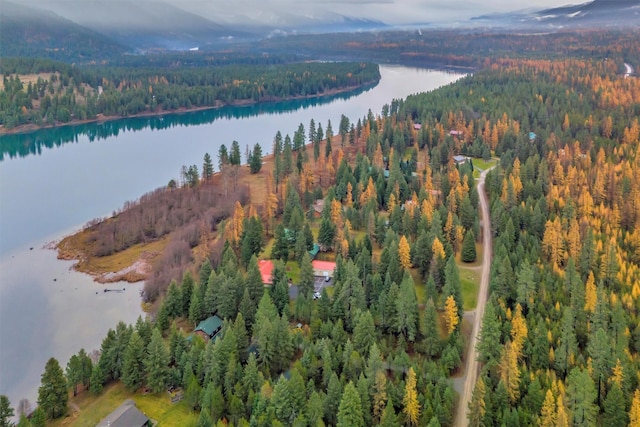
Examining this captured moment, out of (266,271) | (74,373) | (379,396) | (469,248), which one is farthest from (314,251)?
(74,373)

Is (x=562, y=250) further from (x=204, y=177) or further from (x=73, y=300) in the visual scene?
(x=204, y=177)

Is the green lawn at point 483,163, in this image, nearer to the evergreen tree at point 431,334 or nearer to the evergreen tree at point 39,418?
the evergreen tree at point 431,334

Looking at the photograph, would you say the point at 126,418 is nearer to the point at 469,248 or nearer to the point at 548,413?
the point at 548,413

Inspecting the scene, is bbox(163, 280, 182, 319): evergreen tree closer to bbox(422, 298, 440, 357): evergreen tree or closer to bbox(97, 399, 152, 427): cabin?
bbox(97, 399, 152, 427): cabin

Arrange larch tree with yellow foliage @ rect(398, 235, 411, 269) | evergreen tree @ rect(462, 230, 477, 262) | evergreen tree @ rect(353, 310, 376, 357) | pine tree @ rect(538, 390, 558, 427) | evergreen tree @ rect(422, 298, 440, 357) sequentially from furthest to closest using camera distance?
evergreen tree @ rect(462, 230, 477, 262)
larch tree with yellow foliage @ rect(398, 235, 411, 269)
evergreen tree @ rect(422, 298, 440, 357)
evergreen tree @ rect(353, 310, 376, 357)
pine tree @ rect(538, 390, 558, 427)

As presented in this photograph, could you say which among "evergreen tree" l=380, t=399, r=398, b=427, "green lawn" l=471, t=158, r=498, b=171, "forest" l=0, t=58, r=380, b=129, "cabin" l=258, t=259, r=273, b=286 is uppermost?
"forest" l=0, t=58, r=380, b=129

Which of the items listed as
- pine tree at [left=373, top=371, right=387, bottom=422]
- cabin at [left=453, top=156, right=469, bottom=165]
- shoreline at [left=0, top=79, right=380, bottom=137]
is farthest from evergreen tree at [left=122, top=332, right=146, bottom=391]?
shoreline at [left=0, top=79, right=380, bottom=137]
